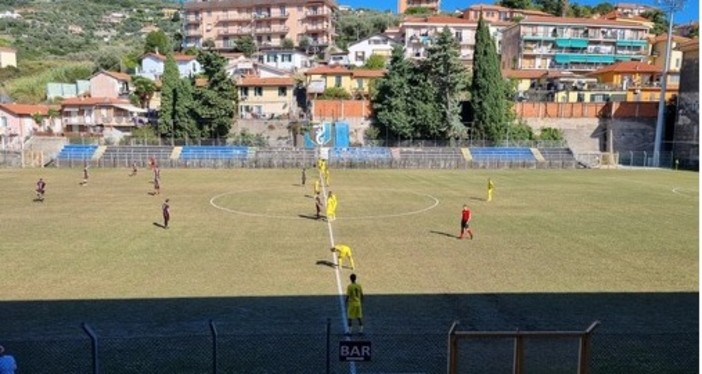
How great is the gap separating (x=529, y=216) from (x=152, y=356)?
19811 mm

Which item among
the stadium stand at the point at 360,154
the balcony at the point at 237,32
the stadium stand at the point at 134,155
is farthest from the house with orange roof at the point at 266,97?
the balcony at the point at 237,32

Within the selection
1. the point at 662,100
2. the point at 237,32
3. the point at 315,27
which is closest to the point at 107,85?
the point at 237,32

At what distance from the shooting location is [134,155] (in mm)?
53125

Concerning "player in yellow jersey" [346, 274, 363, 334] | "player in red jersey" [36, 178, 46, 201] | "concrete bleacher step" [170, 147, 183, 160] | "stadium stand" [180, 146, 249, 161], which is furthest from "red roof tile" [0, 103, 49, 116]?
"player in yellow jersey" [346, 274, 363, 334]

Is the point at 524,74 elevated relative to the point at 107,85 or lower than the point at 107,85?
elevated

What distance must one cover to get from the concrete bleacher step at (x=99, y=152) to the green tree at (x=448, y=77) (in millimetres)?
32299

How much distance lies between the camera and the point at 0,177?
4225 centimetres

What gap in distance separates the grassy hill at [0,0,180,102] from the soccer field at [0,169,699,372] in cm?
6778

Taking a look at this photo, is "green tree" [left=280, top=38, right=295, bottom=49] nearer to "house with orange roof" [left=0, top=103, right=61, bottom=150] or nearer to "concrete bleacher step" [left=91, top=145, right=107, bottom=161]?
"house with orange roof" [left=0, top=103, right=61, bottom=150]

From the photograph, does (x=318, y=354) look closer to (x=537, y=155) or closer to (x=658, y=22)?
(x=537, y=155)

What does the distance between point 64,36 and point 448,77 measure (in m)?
120

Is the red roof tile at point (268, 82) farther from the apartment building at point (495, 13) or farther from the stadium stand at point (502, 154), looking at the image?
the apartment building at point (495, 13)

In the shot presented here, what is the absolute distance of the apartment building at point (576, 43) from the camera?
295 feet

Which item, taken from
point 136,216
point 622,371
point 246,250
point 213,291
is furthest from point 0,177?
point 622,371
